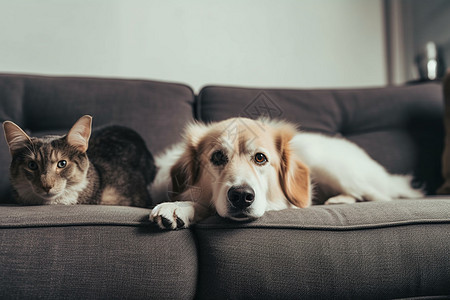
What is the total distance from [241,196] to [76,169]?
595 mm

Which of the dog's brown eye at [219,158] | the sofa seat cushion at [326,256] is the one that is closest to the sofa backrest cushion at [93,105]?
the dog's brown eye at [219,158]

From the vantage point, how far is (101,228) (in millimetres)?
1100

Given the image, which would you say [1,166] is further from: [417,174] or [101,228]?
[417,174]

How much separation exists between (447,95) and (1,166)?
2.38 m

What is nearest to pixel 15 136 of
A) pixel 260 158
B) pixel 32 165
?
pixel 32 165

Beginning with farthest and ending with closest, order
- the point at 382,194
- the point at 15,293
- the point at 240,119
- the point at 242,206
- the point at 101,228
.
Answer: the point at 382,194 < the point at 240,119 < the point at 242,206 < the point at 101,228 < the point at 15,293

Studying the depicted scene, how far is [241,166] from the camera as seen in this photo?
1.39 meters

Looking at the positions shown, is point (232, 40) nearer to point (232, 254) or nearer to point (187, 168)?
point (187, 168)

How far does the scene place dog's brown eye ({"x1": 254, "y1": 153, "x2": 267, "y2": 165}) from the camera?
1467mm

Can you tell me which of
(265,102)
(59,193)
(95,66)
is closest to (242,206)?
(59,193)

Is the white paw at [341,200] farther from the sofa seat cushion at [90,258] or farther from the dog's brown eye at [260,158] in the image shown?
the sofa seat cushion at [90,258]

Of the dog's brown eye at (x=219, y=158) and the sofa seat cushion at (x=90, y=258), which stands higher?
the dog's brown eye at (x=219, y=158)

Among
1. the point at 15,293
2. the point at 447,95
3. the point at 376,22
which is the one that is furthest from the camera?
the point at 376,22

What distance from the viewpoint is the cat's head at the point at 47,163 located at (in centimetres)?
122
